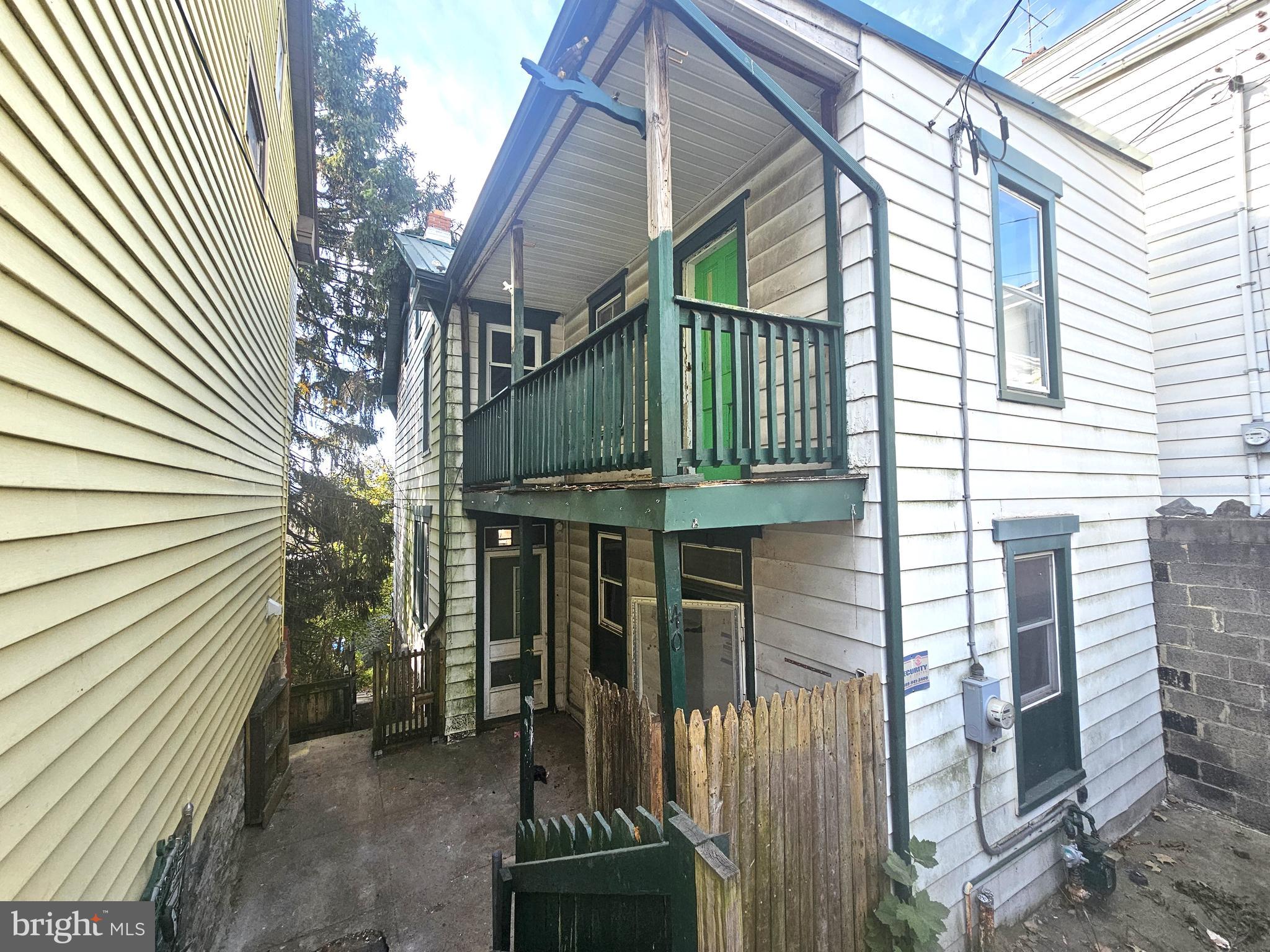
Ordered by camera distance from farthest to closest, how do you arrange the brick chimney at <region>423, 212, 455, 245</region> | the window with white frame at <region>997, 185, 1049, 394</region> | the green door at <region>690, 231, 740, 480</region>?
1. the brick chimney at <region>423, 212, 455, 245</region>
2. the green door at <region>690, 231, 740, 480</region>
3. the window with white frame at <region>997, 185, 1049, 394</region>

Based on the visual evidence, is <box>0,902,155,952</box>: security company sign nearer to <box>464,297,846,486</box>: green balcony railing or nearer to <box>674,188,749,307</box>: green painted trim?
<box>464,297,846,486</box>: green balcony railing

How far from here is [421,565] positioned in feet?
31.7

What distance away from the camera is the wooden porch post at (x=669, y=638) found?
263 centimetres

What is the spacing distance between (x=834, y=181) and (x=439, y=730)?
766cm

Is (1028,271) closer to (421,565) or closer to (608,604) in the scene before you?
(608,604)

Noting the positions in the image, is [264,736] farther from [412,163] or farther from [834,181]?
[412,163]

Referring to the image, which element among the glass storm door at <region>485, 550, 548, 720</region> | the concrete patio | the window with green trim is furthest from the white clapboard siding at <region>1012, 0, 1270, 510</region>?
the window with green trim

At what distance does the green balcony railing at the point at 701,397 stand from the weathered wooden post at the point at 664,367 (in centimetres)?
10

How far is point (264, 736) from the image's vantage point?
16.9 ft

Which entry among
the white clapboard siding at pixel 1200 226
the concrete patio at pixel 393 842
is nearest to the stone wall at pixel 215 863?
the concrete patio at pixel 393 842

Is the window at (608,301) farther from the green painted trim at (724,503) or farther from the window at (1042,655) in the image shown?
the window at (1042,655)

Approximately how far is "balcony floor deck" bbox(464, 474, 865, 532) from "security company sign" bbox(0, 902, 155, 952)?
238 cm

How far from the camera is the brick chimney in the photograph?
11.6 metres

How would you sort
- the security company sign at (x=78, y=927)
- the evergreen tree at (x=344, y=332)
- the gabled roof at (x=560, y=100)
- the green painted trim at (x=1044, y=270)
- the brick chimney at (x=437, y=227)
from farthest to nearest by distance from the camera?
the evergreen tree at (x=344, y=332) → the brick chimney at (x=437, y=227) → the green painted trim at (x=1044, y=270) → the gabled roof at (x=560, y=100) → the security company sign at (x=78, y=927)
